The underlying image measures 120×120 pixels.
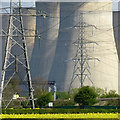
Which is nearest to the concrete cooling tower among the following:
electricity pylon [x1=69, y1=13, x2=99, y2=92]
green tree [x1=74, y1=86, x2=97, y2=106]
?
electricity pylon [x1=69, y1=13, x2=99, y2=92]

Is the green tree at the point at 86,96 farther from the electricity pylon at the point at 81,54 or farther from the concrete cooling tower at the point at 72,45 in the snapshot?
the concrete cooling tower at the point at 72,45

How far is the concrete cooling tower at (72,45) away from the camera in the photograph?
31.7m

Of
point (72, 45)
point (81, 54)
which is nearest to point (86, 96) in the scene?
point (81, 54)

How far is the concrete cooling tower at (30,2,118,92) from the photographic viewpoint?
104 ft

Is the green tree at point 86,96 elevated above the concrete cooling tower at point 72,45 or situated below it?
below

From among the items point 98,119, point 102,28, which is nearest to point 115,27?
point 102,28

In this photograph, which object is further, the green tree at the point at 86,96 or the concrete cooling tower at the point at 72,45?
the concrete cooling tower at the point at 72,45

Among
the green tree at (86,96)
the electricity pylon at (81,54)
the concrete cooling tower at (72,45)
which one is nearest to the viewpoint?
the green tree at (86,96)

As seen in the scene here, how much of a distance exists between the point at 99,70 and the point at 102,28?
6698 mm

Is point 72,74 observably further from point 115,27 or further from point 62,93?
point 115,27

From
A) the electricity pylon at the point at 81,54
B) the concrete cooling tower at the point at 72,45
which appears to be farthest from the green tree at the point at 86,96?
the concrete cooling tower at the point at 72,45

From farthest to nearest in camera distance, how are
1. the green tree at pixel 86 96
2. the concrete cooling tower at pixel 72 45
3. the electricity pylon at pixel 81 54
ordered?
the concrete cooling tower at pixel 72 45 → the electricity pylon at pixel 81 54 → the green tree at pixel 86 96

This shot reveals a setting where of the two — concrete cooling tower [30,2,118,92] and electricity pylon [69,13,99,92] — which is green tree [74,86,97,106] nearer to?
electricity pylon [69,13,99,92]

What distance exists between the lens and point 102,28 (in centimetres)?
3644
